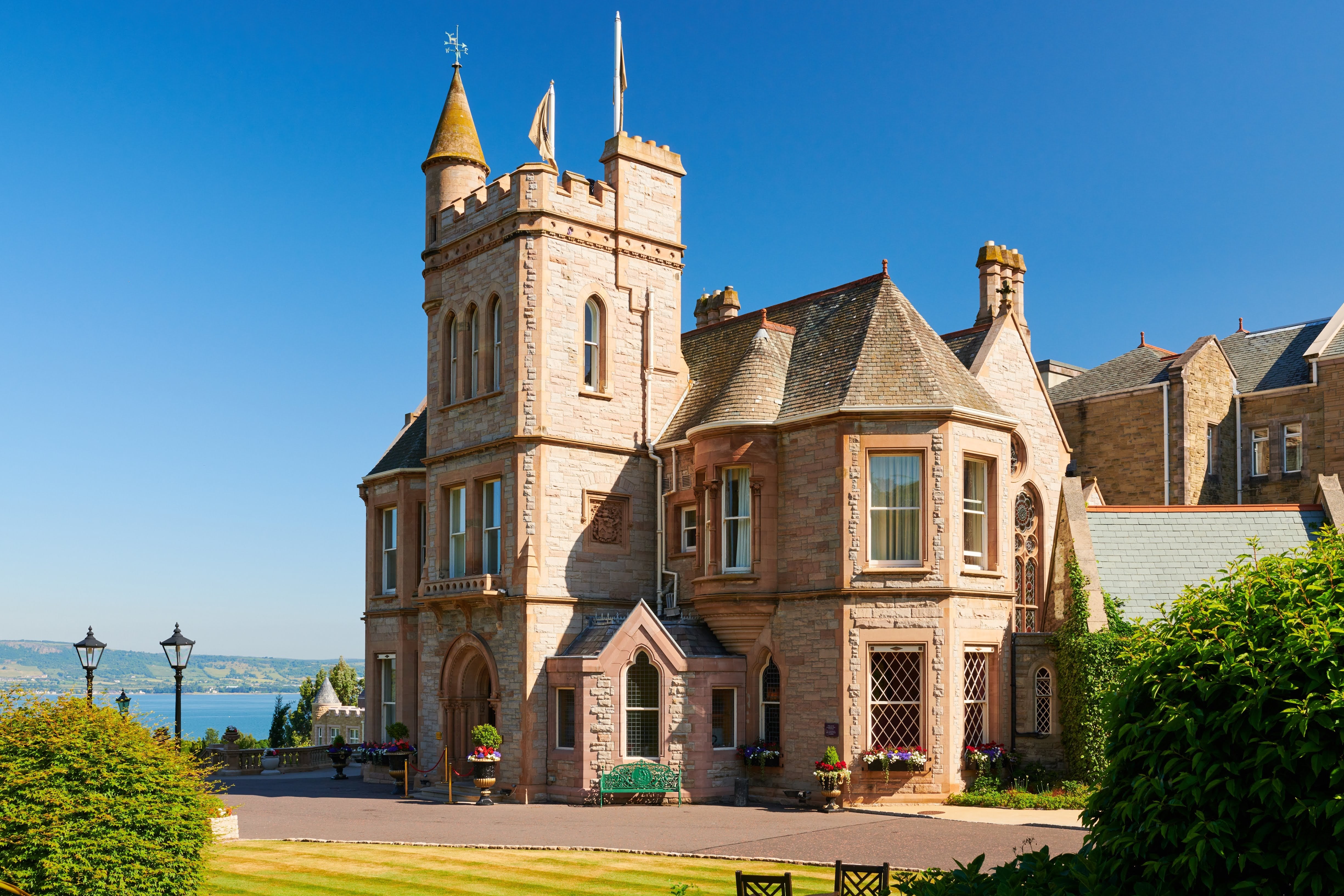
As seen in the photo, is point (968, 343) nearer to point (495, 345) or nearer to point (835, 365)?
point (835, 365)

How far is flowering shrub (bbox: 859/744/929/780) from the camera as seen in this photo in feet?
82.7

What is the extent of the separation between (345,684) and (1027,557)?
57.8 metres

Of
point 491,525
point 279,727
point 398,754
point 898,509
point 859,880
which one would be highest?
point 898,509

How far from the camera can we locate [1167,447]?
38.0 meters

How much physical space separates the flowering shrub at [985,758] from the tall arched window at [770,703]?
4216mm

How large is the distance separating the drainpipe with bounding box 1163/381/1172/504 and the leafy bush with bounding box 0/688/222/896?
31.3 metres

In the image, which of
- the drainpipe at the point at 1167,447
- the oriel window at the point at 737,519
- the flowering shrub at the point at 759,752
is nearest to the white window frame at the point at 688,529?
the oriel window at the point at 737,519

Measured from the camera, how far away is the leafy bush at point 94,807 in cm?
1340

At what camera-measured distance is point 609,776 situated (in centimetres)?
2617

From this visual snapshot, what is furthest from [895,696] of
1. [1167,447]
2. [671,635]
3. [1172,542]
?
[1167,447]

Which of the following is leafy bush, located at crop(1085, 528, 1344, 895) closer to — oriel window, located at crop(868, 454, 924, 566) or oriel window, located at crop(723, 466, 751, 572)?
oriel window, located at crop(868, 454, 924, 566)

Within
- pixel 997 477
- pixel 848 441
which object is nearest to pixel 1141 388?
pixel 997 477

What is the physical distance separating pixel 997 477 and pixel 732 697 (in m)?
7.75

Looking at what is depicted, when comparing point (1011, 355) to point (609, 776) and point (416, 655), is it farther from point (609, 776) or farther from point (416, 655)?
point (416, 655)
